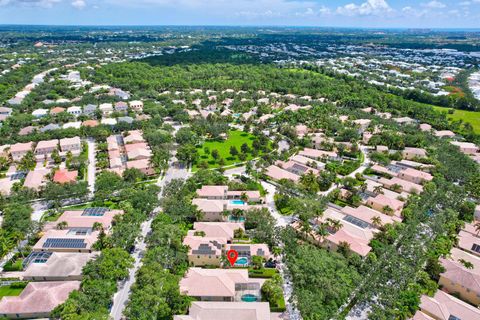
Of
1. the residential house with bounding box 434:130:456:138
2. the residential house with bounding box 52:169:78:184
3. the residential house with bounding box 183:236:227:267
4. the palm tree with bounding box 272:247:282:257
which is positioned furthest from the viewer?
the residential house with bounding box 434:130:456:138

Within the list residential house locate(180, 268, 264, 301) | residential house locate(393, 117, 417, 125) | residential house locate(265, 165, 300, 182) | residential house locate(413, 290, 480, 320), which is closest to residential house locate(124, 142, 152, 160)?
residential house locate(265, 165, 300, 182)

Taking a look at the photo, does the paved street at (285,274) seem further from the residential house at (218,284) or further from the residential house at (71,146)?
the residential house at (71,146)

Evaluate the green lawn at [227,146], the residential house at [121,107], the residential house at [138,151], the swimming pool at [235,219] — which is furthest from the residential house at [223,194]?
the residential house at [121,107]

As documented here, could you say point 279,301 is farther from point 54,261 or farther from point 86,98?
point 86,98

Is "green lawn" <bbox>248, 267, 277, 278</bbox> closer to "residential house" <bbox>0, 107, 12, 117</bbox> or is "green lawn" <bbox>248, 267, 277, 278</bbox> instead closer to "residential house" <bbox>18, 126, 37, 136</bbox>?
"residential house" <bbox>18, 126, 37, 136</bbox>

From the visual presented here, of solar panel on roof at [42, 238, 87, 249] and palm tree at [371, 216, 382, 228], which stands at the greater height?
palm tree at [371, 216, 382, 228]

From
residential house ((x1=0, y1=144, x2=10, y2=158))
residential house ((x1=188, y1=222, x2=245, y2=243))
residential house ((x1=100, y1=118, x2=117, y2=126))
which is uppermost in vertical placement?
residential house ((x1=100, y1=118, x2=117, y2=126))

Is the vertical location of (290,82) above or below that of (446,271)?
above

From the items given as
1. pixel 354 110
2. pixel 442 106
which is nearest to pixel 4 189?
pixel 354 110
